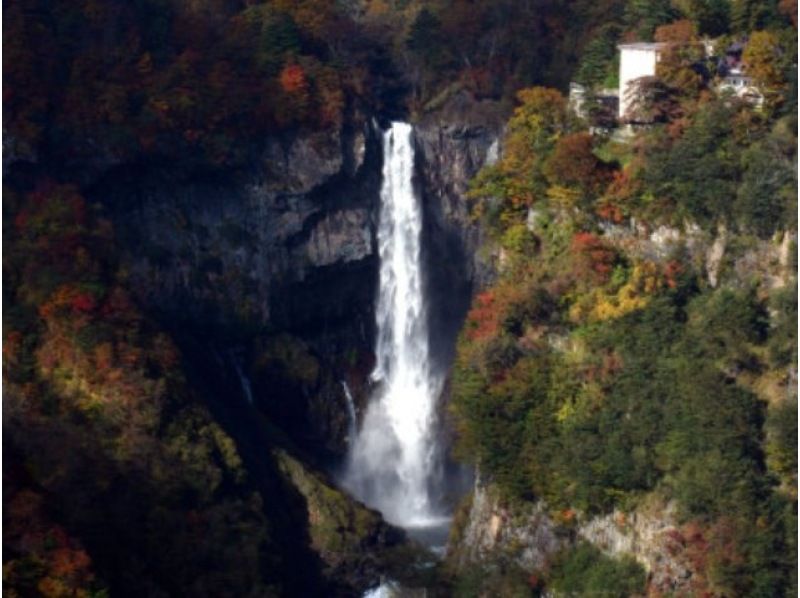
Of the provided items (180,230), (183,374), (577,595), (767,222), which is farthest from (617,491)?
(180,230)

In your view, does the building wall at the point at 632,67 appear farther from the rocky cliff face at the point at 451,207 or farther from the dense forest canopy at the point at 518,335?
the rocky cliff face at the point at 451,207

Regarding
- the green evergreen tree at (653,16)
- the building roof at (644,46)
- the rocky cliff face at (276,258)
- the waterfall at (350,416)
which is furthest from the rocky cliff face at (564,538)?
the green evergreen tree at (653,16)

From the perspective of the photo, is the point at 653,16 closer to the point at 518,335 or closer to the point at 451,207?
the point at 451,207

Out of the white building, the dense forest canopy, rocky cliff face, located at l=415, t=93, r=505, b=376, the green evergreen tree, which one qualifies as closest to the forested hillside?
the dense forest canopy

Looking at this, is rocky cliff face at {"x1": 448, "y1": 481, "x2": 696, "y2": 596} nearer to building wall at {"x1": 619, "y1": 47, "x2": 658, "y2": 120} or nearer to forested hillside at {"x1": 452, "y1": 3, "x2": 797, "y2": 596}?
forested hillside at {"x1": 452, "y1": 3, "x2": 797, "y2": 596}

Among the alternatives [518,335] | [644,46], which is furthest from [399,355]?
[644,46]

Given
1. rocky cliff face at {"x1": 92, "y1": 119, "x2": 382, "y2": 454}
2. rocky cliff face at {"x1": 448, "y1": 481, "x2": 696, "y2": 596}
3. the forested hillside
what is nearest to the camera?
the forested hillside
